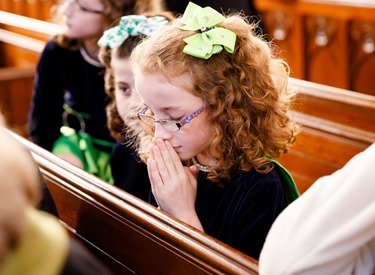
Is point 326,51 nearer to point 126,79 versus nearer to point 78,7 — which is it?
point 78,7

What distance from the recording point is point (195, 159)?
2.03 m

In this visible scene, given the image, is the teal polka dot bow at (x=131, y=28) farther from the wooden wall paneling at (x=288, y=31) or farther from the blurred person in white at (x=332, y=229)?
the wooden wall paneling at (x=288, y=31)

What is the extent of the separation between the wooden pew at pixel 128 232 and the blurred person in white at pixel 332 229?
0.67 feet

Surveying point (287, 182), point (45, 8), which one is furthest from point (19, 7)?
point (287, 182)

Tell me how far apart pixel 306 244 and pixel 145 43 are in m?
0.99

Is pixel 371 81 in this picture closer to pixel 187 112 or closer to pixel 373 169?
pixel 187 112

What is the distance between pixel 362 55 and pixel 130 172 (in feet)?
10.1

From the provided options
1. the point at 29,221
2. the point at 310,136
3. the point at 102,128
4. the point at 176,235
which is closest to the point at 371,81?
the point at 310,136

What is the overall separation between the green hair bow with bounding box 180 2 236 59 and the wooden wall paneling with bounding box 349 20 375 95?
328 cm

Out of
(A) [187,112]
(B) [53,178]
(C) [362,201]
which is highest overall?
(C) [362,201]

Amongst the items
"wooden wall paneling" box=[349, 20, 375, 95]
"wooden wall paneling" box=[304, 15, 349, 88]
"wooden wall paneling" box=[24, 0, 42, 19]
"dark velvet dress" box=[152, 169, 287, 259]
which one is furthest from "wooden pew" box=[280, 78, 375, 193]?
"wooden wall paneling" box=[24, 0, 42, 19]

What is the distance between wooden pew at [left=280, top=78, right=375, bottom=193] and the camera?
2977mm

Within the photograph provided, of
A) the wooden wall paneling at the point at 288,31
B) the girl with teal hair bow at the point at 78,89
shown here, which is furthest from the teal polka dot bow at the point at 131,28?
the wooden wall paneling at the point at 288,31

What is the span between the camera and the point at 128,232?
1.92 meters
